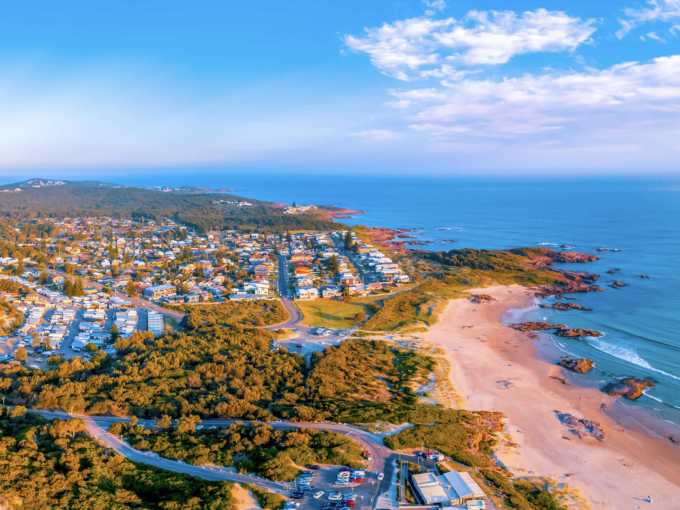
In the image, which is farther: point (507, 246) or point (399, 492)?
point (507, 246)

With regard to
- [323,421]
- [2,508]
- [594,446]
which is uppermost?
[2,508]

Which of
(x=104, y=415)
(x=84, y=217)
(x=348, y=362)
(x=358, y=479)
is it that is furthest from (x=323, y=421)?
(x=84, y=217)

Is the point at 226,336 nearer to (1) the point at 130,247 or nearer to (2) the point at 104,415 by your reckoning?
(2) the point at 104,415

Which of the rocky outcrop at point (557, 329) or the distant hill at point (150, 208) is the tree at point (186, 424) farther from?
the distant hill at point (150, 208)

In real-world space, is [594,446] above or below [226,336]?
below

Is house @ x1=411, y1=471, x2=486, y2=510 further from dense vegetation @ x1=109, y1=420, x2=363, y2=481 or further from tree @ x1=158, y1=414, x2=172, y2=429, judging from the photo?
tree @ x1=158, y1=414, x2=172, y2=429

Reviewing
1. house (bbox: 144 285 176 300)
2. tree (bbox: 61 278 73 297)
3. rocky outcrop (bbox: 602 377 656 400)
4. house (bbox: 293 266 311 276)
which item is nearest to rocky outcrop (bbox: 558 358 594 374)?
rocky outcrop (bbox: 602 377 656 400)

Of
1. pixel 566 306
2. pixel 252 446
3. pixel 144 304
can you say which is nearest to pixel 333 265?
pixel 144 304
